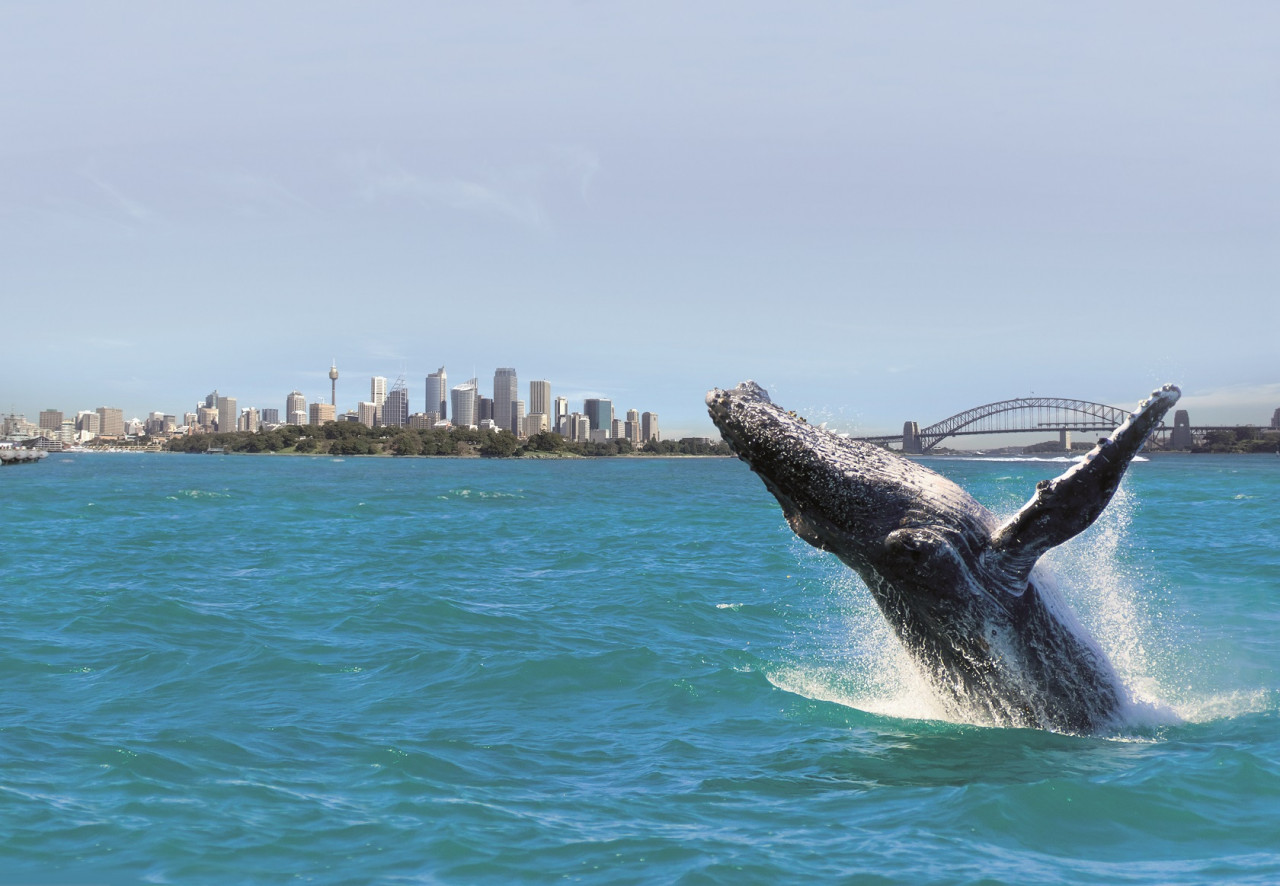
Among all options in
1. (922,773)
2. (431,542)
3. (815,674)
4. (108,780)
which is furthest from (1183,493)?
(108,780)

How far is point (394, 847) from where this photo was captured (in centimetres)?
523

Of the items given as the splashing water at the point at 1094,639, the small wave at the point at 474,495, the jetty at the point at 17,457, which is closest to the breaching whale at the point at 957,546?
the splashing water at the point at 1094,639

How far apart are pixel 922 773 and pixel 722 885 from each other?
220cm

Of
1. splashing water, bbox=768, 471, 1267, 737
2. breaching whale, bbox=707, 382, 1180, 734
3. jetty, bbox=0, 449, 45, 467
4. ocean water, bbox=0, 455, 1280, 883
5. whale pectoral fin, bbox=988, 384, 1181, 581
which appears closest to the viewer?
ocean water, bbox=0, 455, 1280, 883

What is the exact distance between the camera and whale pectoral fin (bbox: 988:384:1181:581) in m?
5.51

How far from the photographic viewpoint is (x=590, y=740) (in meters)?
7.49

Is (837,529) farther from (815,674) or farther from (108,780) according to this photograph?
(108,780)

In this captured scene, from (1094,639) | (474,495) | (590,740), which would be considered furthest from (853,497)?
(474,495)

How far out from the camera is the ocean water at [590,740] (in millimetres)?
5105

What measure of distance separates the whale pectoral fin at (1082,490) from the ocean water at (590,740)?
153 centimetres

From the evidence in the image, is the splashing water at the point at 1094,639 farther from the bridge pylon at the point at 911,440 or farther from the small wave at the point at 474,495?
the bridge pylon at the point at 911,440

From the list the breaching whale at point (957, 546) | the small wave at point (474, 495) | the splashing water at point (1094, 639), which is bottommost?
the small wave at point (474, 495)

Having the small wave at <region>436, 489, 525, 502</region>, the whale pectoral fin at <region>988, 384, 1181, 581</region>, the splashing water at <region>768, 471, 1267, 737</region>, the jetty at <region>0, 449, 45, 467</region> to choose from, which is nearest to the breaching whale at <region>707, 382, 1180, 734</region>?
the whale pectoral fin at <region>988, 384, 1181, 581</region>

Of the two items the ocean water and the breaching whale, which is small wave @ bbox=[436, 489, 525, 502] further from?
the breaching whale
